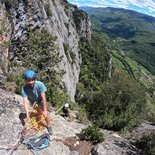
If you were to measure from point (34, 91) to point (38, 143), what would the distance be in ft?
7.14

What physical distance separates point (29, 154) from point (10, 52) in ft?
72.7

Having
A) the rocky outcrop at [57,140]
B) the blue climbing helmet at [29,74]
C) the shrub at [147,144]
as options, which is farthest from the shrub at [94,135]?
the blue climbing helmet at [29,74]

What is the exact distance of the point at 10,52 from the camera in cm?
3334

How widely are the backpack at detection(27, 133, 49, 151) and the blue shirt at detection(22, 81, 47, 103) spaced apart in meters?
1.69

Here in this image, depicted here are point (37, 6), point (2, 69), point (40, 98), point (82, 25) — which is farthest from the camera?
point (82, 25)

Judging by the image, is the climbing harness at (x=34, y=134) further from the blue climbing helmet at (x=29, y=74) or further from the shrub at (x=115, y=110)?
the shrub at (x=115, y=110)

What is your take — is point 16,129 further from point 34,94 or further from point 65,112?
point 65,112

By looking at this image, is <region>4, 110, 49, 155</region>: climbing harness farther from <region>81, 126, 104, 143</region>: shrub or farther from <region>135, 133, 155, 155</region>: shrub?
<region>135, 133, 155, 155</region>: shrub

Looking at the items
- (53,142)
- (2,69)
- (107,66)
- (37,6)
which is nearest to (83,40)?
(107,66)

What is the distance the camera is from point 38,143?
1294cm

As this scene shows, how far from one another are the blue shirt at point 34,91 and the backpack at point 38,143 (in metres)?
1.69

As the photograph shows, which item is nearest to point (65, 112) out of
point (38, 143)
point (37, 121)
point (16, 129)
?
point (16, 129)

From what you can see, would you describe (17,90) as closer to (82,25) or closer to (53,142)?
(53,142)

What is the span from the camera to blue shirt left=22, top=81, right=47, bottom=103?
12625 mm
